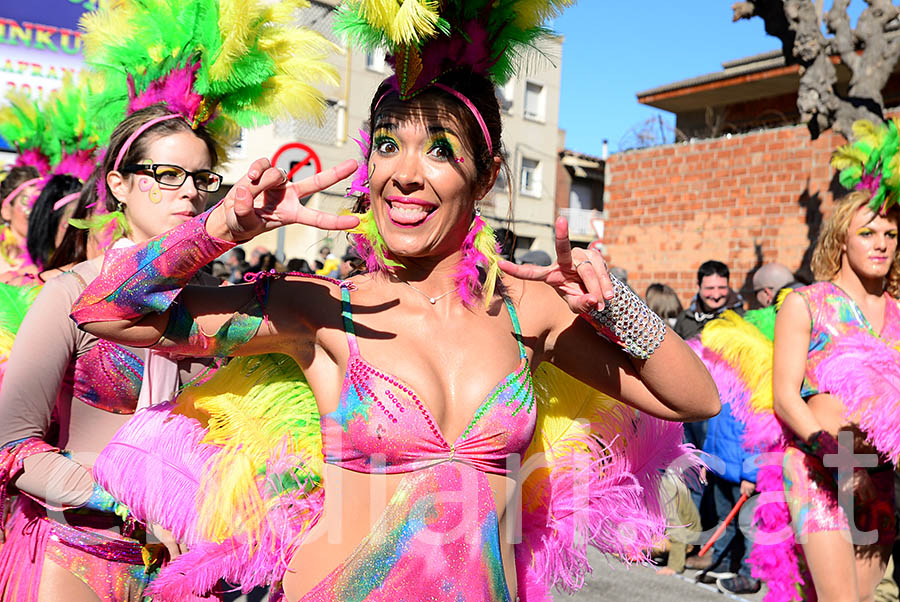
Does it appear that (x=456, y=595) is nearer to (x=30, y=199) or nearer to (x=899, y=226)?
(x=899, y=226)

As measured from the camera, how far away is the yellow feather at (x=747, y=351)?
3.34 meters

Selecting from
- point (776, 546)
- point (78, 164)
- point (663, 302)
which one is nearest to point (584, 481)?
point (776, 546)

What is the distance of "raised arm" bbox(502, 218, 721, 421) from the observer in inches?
66.6

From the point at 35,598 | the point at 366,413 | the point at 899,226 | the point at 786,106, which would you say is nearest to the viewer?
the point at 366,413

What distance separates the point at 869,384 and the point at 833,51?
5677 millimetres

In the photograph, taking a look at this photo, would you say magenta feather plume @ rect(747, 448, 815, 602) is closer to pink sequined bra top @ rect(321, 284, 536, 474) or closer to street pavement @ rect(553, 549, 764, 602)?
street pavement @ rect(553, 549, 764, 602)

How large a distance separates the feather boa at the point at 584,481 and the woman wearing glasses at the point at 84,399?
102 cm

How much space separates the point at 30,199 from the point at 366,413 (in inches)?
125

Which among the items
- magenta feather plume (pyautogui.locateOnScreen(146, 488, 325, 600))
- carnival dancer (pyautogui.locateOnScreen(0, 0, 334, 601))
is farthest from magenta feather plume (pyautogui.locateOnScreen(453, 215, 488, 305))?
carnival dancer (pyautogui.locateOnScreen(0, 0, 334, 601))

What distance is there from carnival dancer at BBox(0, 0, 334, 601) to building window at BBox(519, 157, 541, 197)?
2588cm

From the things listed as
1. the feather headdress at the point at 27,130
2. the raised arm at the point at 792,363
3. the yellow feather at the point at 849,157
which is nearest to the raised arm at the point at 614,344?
the raised arm at the point at 792,363

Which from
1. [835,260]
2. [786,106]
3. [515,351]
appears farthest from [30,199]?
[786,106]

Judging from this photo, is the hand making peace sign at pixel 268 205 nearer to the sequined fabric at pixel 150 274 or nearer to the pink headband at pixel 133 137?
the sequined fabric at pixel 150 274

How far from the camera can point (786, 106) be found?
1454 cm
